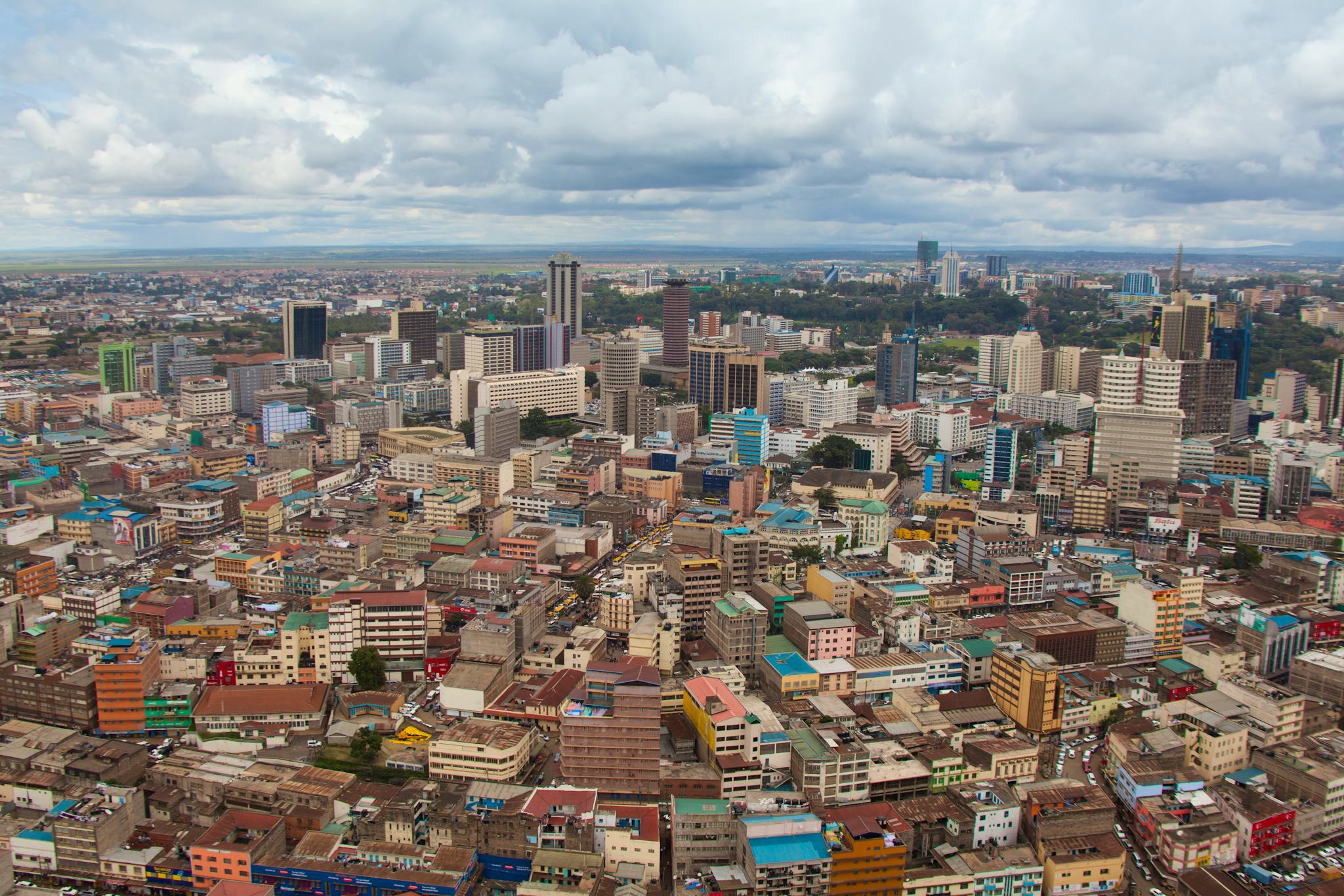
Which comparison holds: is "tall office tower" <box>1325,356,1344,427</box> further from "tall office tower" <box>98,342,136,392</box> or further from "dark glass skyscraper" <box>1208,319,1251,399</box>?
"tall office tower" <box>98,342,136,392</box>

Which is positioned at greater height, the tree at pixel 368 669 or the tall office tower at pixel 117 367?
the tall office tower at pixel 117 367

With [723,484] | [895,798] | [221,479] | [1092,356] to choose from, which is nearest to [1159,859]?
[895,798]

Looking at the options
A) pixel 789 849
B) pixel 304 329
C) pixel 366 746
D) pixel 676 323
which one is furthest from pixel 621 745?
pixel 304 329

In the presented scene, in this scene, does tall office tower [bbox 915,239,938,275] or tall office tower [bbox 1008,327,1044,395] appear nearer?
tall office tower [bbox 1008,327,1044,395]

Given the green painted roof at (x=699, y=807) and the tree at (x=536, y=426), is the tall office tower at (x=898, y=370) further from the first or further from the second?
the green painted roof at (x=699, y=807)

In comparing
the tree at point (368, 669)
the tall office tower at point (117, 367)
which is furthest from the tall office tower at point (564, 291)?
the tree at point (368, 669)

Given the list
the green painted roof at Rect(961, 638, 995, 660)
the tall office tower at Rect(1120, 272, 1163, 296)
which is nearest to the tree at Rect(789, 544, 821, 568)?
the green painted roof at Rect(961, 638, 995, 660)

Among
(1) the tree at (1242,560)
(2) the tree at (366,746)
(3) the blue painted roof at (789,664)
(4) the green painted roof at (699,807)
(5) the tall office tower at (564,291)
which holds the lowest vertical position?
(2) the tree at (366,746)
